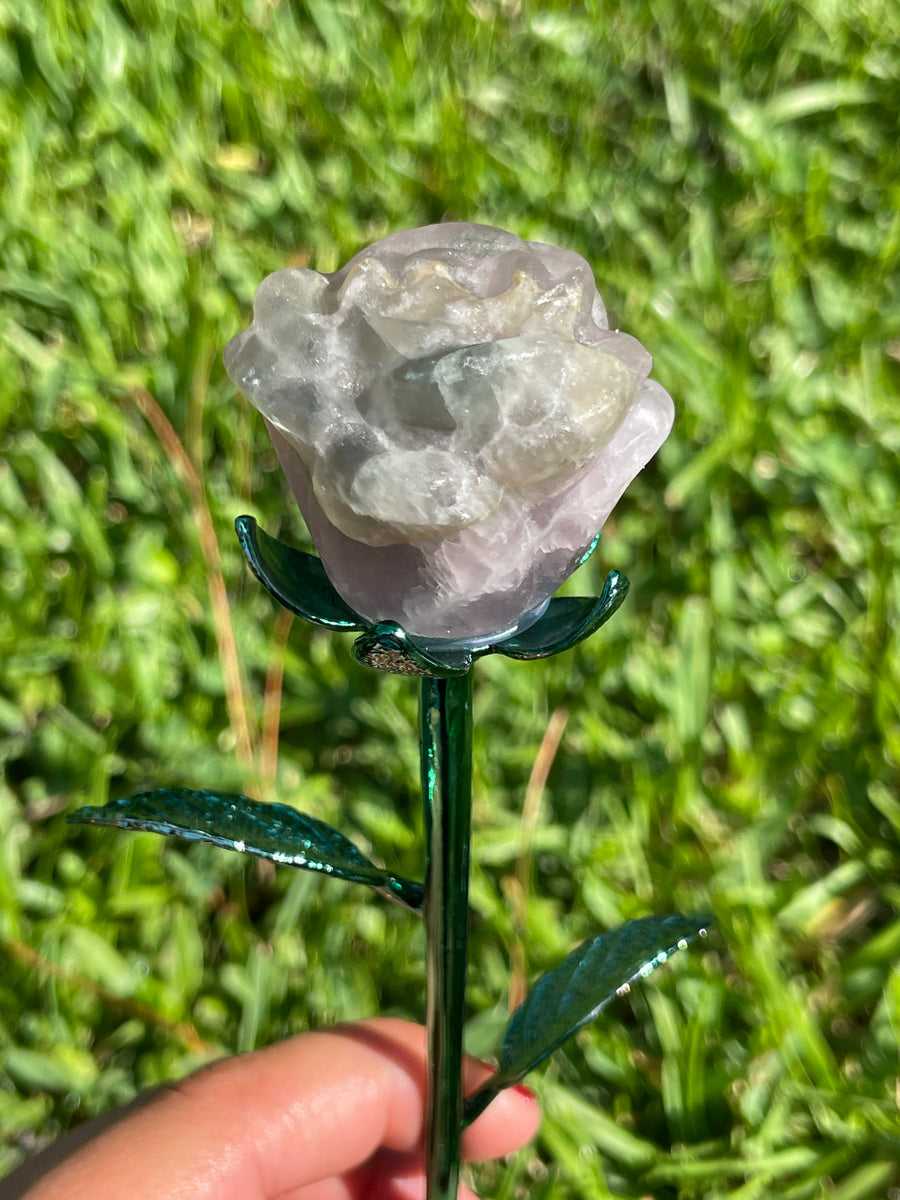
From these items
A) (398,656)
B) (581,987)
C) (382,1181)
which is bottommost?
(382,1181)


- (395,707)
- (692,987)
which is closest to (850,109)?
(395,707)

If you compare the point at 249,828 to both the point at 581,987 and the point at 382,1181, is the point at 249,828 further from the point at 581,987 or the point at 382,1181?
the point at 382,1181

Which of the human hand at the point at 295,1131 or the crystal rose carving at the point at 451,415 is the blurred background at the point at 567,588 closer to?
the human hand at the point at 295,1131

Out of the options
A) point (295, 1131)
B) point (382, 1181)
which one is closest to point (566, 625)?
point (295, 1131)

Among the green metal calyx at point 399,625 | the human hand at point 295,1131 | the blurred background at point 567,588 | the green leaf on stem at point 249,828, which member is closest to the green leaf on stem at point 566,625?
the green metal calyx at point 399,625

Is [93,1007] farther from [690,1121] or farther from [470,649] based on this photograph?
[470,649]

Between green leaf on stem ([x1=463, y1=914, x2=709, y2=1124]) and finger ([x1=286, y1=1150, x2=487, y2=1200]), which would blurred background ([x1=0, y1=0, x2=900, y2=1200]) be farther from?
green leaf on stem ([x1=463, y1=914, x2=709, y2=1124])
